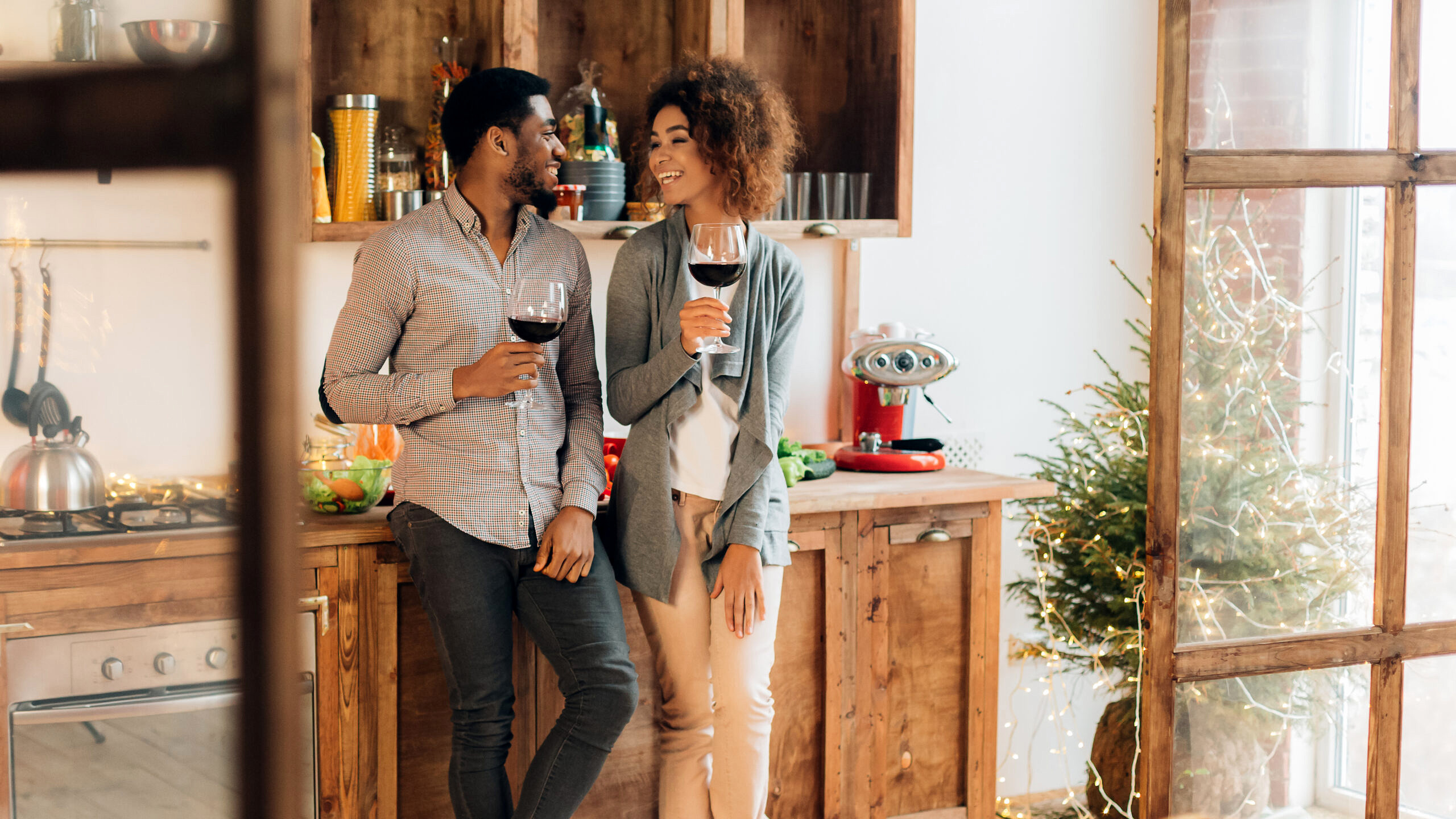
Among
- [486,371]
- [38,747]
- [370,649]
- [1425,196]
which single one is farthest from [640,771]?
[38,747]

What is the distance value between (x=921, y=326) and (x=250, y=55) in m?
2.98

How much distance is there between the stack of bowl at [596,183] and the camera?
2.43 metres

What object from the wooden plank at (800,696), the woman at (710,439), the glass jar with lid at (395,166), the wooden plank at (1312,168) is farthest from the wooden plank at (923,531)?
the glass jar with lid at (395,166)

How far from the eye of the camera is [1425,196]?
1748 mm

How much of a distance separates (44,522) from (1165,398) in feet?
5.34

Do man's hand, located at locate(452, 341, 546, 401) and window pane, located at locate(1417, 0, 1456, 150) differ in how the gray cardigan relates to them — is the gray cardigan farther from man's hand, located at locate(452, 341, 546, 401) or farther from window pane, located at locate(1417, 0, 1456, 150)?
window pane, located at locate(1417, 0, 1456, 150)

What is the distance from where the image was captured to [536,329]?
1.63 meters

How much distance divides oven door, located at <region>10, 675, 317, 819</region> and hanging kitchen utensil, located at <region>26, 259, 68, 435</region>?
80 millimetres

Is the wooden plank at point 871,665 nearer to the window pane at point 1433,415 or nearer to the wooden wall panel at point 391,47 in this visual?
the window pane at point 1433,415

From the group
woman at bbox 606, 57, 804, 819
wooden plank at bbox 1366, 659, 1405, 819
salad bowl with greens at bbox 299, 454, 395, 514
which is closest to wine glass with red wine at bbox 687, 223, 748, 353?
woman at bbox 606, 57, 804, 819

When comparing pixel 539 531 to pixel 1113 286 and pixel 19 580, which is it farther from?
pixel 1113 286

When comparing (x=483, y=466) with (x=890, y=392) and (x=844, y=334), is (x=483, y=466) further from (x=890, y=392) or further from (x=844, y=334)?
(x=844, y=334)

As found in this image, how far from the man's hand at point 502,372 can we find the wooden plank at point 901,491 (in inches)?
28.6

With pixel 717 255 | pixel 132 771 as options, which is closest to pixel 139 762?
pixel 132 771
